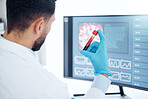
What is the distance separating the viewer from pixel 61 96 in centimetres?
71

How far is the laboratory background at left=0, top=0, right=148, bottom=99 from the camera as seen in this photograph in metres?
1.35

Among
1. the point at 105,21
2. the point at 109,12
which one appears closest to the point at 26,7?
the point at 105,21

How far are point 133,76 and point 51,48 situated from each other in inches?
38.8

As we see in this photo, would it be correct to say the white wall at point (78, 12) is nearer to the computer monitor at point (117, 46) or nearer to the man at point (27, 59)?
the computer monitor at point (117, 46)

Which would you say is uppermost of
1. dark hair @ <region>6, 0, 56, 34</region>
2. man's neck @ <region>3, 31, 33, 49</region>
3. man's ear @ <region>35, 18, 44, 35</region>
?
dark hair @ <region>6, 0, 56, 34</region>

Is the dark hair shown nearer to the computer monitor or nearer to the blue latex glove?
the blue latex glove

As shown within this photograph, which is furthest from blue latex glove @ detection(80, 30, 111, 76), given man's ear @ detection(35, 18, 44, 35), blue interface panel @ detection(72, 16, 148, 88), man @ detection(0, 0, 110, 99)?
man's ear @ detection(35, 18, 44, 35)

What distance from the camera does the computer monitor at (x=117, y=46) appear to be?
1085 millimetres

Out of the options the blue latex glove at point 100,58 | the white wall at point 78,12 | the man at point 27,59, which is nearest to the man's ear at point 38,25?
the man at point 27,59

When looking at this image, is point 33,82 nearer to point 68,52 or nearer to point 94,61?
point 94,61

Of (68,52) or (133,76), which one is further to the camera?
(68,52)

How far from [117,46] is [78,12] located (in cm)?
68

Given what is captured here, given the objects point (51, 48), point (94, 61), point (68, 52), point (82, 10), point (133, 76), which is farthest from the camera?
point (51, 48)

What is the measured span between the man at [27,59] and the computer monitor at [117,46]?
211 millimetres
